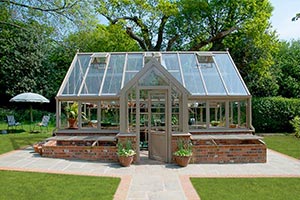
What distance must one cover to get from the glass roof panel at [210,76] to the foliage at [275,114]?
23.5 feet

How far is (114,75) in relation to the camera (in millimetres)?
12414

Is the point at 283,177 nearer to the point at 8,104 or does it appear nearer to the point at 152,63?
the point at 152,63

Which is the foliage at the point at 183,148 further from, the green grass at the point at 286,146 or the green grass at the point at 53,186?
the green grass at the point at 286,146

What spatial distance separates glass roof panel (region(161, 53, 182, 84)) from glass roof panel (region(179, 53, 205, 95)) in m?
0.22

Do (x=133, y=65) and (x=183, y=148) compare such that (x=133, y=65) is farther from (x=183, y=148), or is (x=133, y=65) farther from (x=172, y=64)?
(x=183, y=148)

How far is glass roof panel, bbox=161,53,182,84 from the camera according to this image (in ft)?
40.1

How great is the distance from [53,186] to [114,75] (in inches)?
250

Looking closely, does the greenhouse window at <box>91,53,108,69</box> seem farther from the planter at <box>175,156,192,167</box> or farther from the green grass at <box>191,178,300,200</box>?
the green grass at <box>191,178,300,200</box>

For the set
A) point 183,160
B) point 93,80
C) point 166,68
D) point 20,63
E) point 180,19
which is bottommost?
point 183,160

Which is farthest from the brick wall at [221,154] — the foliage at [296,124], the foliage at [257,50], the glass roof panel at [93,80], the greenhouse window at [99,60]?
the foliage at [257,50]

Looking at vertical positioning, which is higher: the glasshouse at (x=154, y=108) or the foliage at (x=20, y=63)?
the foliage at (x=20, y=63)

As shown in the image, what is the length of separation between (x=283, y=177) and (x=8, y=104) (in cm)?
2346

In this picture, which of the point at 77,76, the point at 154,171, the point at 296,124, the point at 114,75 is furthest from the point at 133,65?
the point at 296,124

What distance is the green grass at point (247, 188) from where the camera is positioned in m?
6.17
